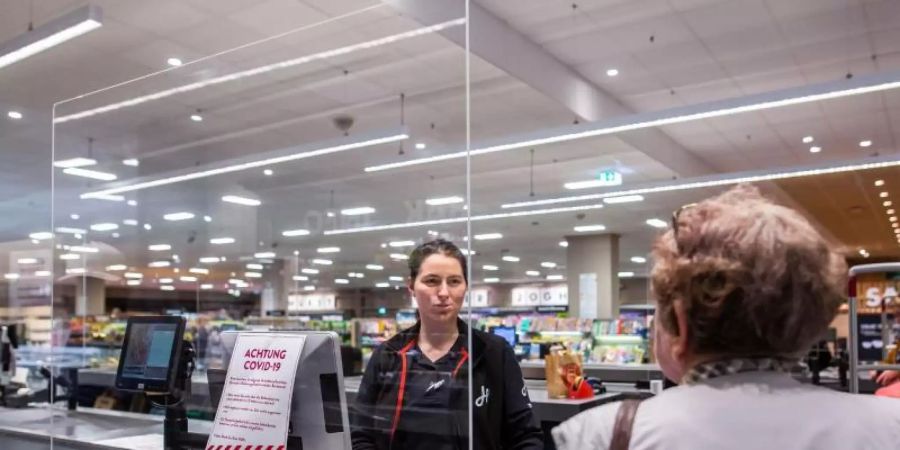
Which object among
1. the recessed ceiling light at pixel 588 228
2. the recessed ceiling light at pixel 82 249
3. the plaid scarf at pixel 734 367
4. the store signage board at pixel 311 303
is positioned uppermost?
the recessed ceiling light at pixel 588 228

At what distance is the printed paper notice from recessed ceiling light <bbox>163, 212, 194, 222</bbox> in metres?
8.13

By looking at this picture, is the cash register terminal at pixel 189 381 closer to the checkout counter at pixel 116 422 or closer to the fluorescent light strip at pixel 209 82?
the checkout counter at pixel 116 422

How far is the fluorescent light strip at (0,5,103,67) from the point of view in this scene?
15.5 feet

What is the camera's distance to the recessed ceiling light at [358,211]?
16.3ft

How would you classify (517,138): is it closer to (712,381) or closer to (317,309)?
(317,309)

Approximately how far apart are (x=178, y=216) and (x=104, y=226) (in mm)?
2710

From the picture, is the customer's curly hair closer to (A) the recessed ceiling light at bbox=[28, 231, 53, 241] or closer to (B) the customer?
(B) the customer

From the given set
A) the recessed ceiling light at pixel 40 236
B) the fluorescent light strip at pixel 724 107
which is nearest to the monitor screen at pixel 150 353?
the fluorescent light strip at pixel 724 107

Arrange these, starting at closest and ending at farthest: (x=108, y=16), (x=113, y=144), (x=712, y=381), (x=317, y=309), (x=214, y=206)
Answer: (x=712, y=381) → (x=108, y=16) → (x=113, y=144) → (x=317, y=309) → (x=214, y=206)

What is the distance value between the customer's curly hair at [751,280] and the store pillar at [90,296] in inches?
255

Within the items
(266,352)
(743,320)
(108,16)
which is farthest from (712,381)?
(108,16)

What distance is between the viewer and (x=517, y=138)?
7.82m

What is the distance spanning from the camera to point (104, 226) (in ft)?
24.8

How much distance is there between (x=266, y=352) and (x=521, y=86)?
5.59 m
